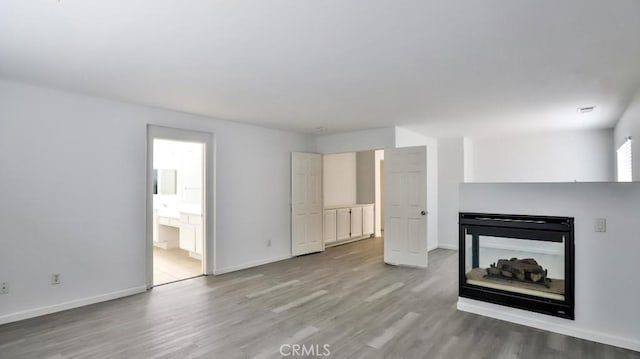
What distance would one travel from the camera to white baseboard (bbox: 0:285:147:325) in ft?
11.0

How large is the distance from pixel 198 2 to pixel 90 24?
82cm

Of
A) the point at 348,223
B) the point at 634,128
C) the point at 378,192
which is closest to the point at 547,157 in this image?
the point at 634,128

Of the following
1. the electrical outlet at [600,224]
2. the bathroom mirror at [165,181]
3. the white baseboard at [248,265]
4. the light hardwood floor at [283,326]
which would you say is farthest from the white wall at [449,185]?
the bathroom mirror at [165,181]

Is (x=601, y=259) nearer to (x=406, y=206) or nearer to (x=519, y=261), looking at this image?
(x=519, y=261)

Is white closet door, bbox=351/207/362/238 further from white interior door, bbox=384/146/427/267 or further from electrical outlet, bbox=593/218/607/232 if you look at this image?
electrical outlet, bbox=593/218/607/232

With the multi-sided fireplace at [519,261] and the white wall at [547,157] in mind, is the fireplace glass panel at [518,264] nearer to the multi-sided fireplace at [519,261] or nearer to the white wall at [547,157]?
the multi-sided fireplace at [519,261]

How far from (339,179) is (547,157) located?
14.4 feet

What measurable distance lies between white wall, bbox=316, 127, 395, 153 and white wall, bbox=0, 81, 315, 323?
260 centimetres

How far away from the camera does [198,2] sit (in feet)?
6.19

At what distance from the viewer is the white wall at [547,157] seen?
6109mm

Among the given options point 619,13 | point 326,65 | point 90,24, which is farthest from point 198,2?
point 619,13

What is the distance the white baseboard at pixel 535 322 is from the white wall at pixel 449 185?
3507 millimetres

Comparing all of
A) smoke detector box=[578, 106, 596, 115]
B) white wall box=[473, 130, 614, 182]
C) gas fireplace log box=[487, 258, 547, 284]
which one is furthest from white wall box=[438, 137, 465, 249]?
gas fireplace log box=[487, 258, 547, 284]

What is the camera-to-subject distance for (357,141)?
6305 millimetres
